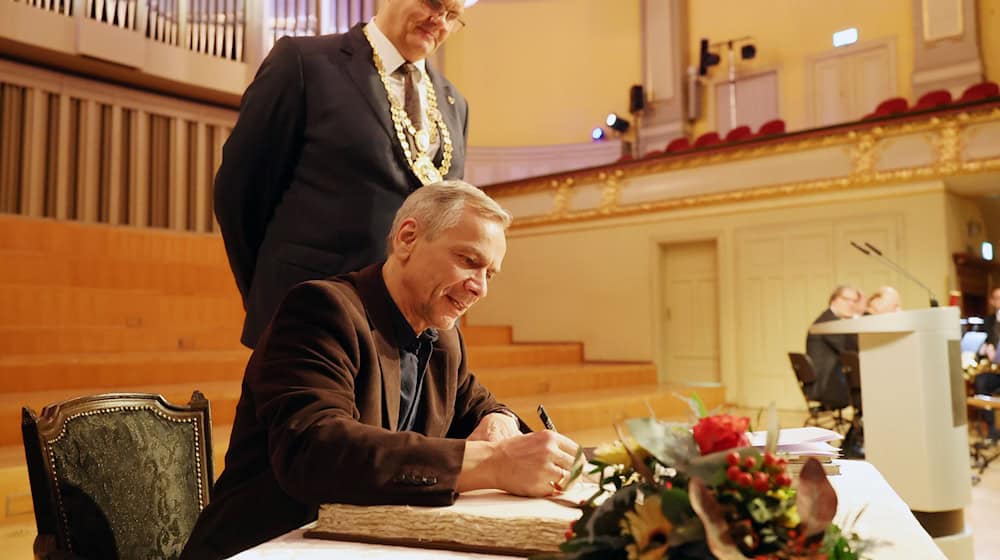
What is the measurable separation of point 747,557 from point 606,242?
790 cm

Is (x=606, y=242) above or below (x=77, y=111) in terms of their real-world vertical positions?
below

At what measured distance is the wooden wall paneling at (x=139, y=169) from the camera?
758cm

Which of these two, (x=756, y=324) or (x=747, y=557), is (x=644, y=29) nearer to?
(x=756, y=324)

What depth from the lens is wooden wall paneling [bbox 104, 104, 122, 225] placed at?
7430 mm

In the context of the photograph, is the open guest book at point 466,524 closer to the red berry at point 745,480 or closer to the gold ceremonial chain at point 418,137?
the red berry at point 745,480

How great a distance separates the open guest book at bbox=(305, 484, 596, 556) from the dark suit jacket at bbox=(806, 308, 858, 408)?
498 cm

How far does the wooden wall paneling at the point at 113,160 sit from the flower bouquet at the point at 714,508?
25.4ft

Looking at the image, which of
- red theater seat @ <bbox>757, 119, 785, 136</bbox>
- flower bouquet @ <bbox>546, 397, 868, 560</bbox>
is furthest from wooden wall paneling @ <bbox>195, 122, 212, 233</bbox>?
flower bouquet @ <bbox>546, 397, 868, 560</bbox>

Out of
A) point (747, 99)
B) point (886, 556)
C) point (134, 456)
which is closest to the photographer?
point (886, 556)

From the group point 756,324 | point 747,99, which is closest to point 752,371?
point 756,324

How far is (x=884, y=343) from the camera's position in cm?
318

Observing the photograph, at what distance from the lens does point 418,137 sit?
162 cm

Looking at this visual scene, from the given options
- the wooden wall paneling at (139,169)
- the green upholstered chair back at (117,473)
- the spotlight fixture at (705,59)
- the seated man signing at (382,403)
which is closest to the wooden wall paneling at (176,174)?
the wooden wall paneling at (139,169)

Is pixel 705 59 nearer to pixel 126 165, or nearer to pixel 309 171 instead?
pixel 126 165
